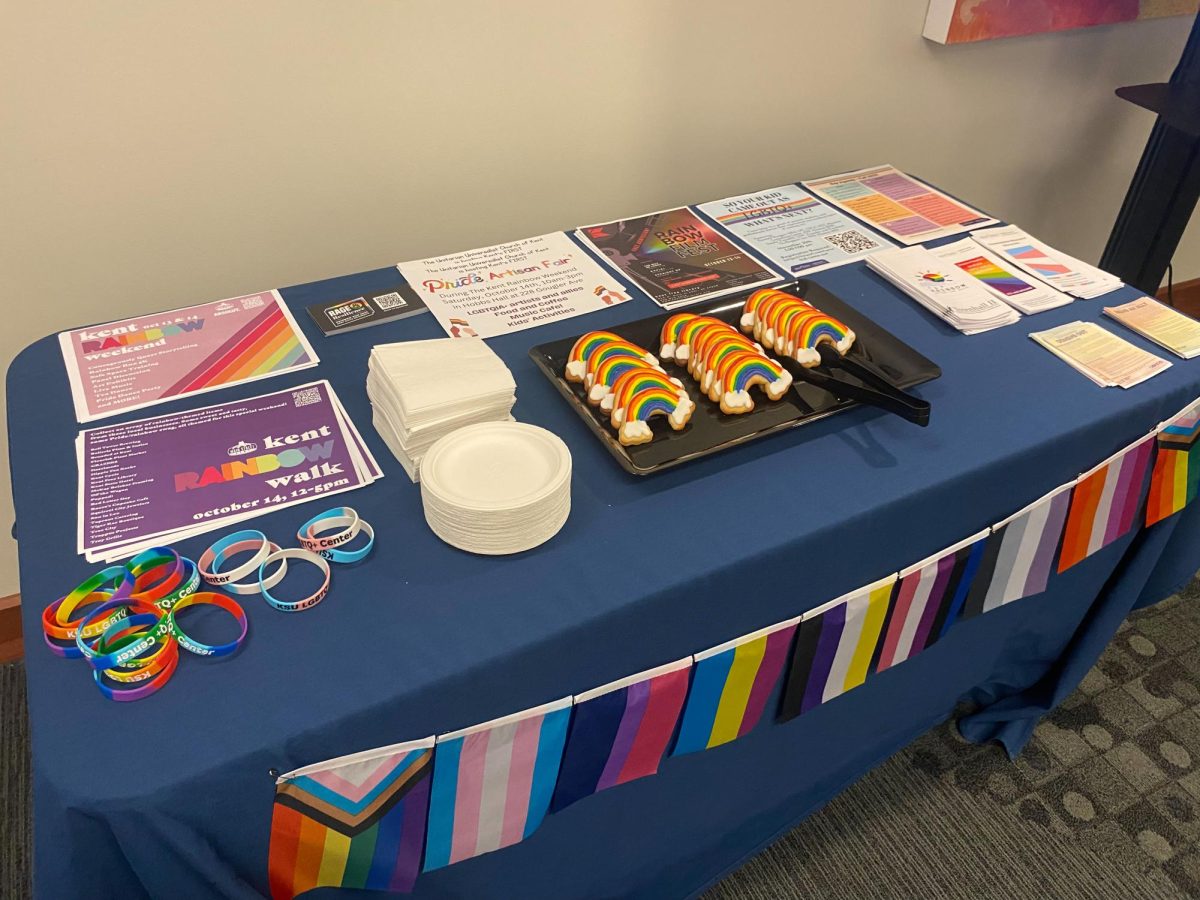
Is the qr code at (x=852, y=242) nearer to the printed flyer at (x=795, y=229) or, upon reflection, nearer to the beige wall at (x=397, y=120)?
the printed flyer at (x=795, y=229)

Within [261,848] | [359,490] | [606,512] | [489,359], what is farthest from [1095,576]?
[261,848]

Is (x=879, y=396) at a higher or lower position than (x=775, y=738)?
higher

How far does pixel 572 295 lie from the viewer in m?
1.20

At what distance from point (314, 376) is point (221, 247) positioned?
0.41 metres

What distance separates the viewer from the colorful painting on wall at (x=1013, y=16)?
5.13ft

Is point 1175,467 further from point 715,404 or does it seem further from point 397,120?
point 397,120

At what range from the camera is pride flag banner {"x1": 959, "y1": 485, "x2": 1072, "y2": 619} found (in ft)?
3.36

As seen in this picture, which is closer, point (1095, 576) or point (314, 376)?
point (314, 376)

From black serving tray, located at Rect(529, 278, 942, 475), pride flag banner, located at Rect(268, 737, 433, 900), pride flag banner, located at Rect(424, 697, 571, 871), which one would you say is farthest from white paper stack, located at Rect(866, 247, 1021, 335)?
pride flag banner, located at Rect(268, 737, 433, 900)

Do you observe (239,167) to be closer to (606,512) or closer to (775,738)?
(606,512)

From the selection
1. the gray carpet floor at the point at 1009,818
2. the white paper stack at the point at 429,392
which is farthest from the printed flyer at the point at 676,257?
the gray carpet floor at the point at 1009,818

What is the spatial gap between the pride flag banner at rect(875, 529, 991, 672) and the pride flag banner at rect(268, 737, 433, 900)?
57cm

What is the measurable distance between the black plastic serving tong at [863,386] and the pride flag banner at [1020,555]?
19cm

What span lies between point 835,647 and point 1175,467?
0.57 meters
